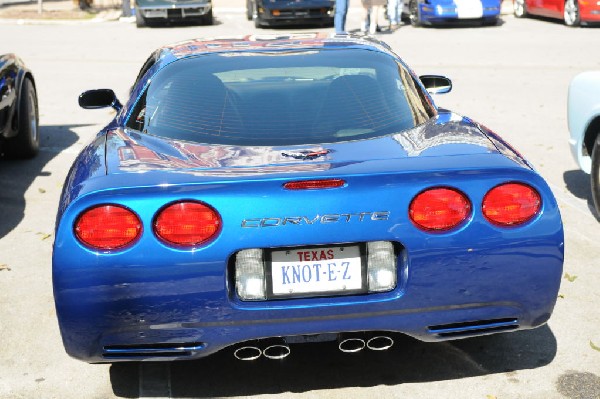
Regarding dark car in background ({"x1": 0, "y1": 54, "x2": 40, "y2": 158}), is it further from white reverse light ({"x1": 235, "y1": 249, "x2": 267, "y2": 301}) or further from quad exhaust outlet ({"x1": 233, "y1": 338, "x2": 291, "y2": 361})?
white reverse light ({"x1": 235, "y1": 249, "x2": 267, "y2": 301})

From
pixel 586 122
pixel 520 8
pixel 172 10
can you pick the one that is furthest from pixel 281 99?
pixel 520 8

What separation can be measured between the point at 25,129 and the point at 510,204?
6.26 meters

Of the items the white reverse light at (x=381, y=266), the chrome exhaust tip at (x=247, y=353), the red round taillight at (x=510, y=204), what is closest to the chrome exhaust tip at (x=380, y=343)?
the white reverse light at (x=381, y=266)

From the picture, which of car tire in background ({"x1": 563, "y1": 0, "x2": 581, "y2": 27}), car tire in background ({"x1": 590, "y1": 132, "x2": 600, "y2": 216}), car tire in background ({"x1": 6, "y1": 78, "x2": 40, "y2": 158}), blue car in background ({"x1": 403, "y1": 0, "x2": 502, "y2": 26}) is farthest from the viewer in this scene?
blue car in background ({"x1": 403, "y1": 0, "x2": 502, "y2": 26})

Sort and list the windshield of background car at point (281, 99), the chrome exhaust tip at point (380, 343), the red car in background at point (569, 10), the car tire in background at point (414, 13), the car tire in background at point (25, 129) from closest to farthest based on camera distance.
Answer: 1. the chrome exhaust tip at point (380, 343)
2. the windshield of background car at point (281, 99)
3. the car tire in background at point (25, 129)
4. the red car in background at point (569, 10)
5. the car tire in background at point (414, 13)

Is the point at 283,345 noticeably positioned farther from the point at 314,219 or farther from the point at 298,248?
the point at 314,219

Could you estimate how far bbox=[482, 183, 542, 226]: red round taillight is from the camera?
13.0 feet

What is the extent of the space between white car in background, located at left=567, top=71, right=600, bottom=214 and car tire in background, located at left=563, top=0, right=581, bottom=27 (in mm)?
15367

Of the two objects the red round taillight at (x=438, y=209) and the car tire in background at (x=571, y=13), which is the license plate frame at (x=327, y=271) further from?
the car tire in background at (x=571, y=13)

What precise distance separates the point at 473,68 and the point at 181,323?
506 inches

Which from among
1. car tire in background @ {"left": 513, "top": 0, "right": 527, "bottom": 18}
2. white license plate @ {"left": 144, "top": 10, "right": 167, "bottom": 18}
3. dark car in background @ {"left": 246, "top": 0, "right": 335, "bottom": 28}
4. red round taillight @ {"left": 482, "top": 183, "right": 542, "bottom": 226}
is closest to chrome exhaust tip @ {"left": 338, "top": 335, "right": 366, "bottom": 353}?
red round taillight @ {"left": 482, "top": 183, "right": 542, "bottom": 226}

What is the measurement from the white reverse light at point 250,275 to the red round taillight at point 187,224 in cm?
15

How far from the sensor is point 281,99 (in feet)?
Result: 15.7

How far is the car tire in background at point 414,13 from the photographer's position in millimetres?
23078
